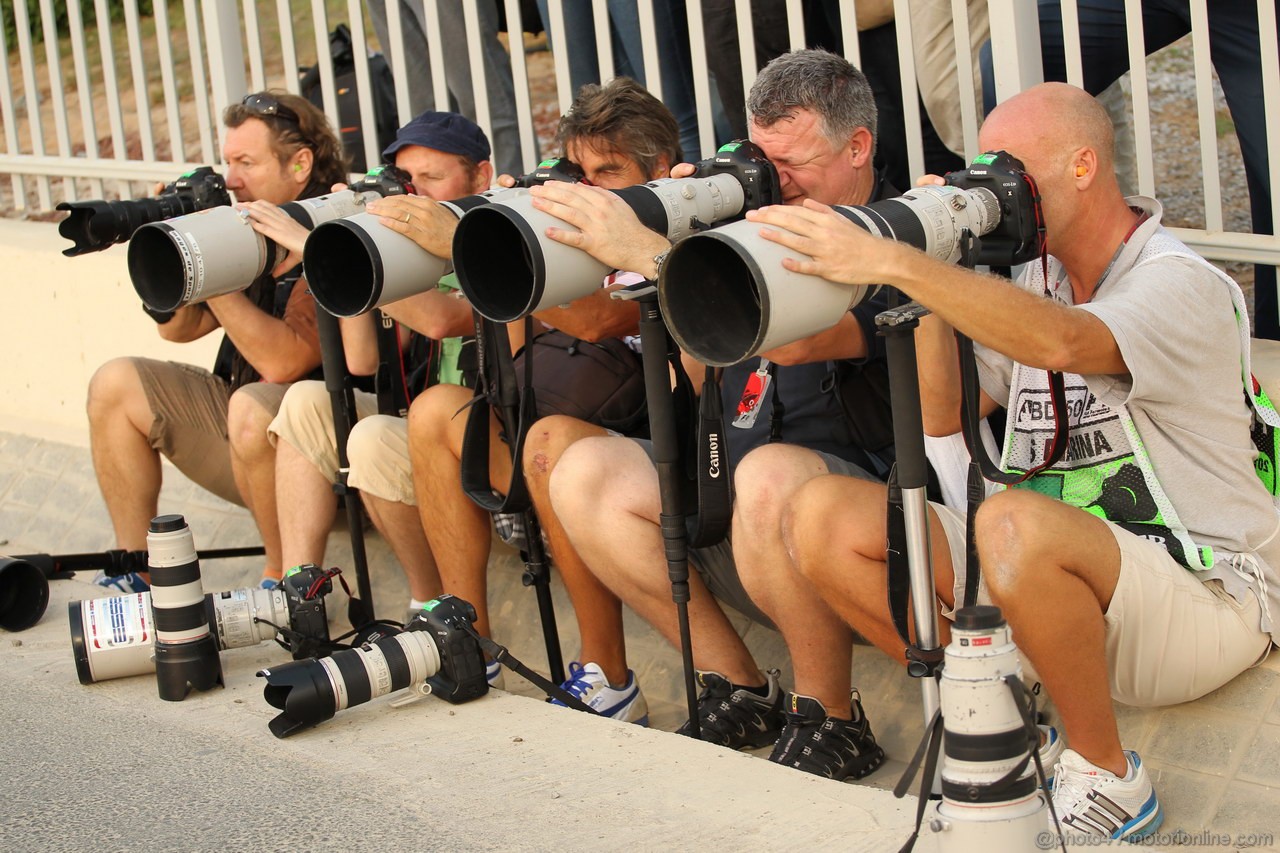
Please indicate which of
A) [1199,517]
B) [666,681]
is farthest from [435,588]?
[1199,517]

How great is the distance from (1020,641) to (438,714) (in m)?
1.24

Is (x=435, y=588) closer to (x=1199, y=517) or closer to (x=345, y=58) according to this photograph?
(x=1199, y=517)

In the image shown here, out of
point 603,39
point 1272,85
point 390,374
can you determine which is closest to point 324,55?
point 603,39

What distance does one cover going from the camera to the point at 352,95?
566 centimetres

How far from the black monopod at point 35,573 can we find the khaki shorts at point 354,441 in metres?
0.55

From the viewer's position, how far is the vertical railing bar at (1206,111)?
3477 mm

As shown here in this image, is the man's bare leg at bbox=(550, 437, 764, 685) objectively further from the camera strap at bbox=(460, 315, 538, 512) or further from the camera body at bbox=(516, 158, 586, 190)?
the camera body at bbox=(516, 158, 586, 190)

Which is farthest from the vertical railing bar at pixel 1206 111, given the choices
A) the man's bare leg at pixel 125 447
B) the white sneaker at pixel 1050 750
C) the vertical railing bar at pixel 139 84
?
the vertical railing bar at pixel 139 84

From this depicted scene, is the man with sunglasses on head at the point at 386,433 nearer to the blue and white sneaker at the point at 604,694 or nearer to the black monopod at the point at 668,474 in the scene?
the blue and white sneaker at the point at 604,694

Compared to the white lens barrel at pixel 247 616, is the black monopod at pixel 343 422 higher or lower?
higher

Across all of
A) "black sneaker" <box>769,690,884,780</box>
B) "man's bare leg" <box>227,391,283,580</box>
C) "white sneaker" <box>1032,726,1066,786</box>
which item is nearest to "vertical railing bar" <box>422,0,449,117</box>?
"man's bare leg" <box>227,391,283,580</box>

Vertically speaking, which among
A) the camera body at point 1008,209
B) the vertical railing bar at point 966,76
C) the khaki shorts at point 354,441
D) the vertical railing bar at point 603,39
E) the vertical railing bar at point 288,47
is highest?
the vertical railing bar at point 288,47

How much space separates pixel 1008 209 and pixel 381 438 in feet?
5.77

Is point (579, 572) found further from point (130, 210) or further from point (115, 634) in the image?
point (130, 210)
